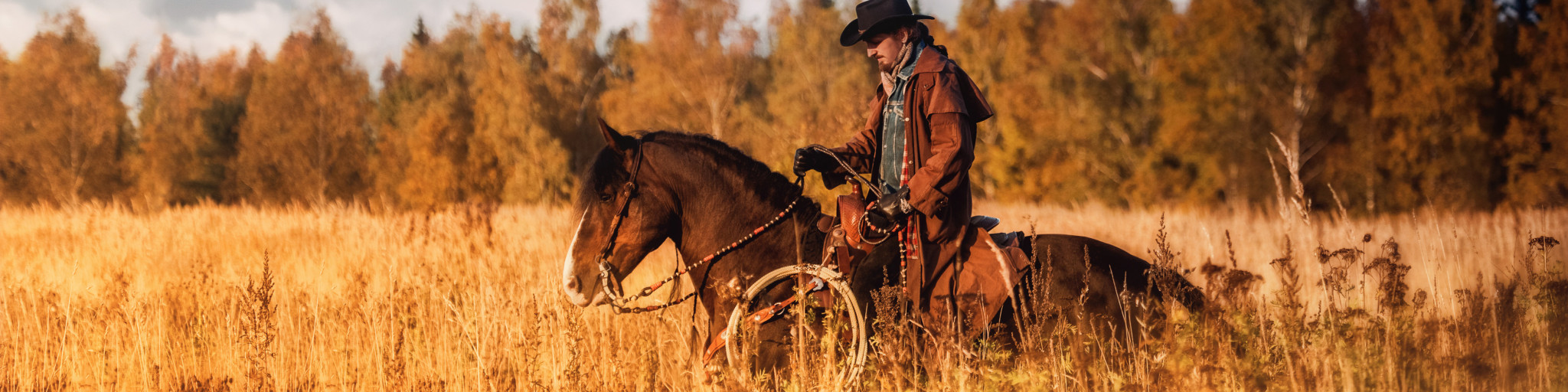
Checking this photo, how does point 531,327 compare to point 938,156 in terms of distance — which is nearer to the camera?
point 938,156

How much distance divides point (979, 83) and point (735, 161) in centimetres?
2276

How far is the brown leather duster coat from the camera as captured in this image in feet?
9.05

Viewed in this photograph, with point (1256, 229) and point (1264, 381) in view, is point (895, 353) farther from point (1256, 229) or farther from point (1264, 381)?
point (1256, 229)

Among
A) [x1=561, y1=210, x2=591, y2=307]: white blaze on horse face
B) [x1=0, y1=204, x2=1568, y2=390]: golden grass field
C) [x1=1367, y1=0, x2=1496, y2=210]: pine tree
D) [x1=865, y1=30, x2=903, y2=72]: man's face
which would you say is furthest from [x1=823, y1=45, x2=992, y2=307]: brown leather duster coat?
[x1=1367, y1=0, x2=1496, y2=210]: pine tree

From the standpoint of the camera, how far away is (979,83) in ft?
81.7

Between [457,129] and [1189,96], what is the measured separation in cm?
2140

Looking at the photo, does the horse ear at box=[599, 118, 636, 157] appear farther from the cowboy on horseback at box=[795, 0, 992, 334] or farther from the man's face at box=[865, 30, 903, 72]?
the man's face at box=[865, 30, 903, 72]

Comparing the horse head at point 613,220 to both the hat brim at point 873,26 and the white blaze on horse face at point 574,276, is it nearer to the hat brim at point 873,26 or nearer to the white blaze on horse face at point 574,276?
the white blaze on horse face at point 574,276

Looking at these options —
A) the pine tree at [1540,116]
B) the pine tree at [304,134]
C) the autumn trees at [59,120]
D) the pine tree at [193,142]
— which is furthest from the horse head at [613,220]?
the autumn trees at [59,120]

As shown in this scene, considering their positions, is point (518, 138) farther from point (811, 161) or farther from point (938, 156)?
point (938, 156)

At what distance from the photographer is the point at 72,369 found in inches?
173

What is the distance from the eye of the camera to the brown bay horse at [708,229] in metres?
3.03

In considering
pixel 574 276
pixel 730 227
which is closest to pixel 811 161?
pixel 730 227

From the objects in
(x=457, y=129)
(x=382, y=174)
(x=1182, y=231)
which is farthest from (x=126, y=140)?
(x=1182, y=231)
